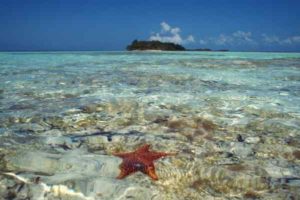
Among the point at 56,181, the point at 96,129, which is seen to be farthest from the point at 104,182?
the point at 96,129

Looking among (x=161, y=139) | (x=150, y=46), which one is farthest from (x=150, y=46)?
(x=161, y=139)

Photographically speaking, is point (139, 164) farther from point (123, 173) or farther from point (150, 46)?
point (150, 46)

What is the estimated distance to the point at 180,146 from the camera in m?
3.80

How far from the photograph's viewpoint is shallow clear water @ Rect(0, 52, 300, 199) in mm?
2832

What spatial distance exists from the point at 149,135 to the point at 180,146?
0.53 m

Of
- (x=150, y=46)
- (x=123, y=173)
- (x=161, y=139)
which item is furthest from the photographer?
(x=150, y=46)

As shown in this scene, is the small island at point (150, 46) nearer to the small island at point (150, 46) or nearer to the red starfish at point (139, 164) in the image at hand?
the small island at point (150, 46)

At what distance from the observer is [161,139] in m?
4.03

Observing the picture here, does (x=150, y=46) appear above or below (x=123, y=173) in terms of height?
below

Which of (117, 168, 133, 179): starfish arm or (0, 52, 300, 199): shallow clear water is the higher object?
(117, 168, 133, 179): starfish arm

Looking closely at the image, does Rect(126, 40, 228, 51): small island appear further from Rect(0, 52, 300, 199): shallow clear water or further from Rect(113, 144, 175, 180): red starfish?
Rect(113, 144, 175, 180): red starfish

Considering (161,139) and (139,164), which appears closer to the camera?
(139,164)

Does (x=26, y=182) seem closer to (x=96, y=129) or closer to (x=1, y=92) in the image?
(x=96, y=129)

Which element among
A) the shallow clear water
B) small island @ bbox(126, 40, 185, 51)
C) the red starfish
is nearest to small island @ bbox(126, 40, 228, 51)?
small island @ bbox(126, 40, 185, 51)
